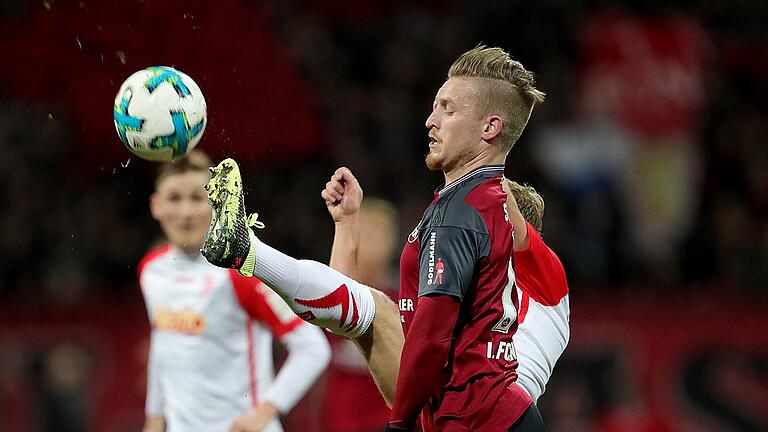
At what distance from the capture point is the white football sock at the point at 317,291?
4652 millimetres

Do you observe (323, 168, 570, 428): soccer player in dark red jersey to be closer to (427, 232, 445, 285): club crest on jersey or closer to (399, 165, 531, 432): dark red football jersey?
(399, 165, 531, 432): dark red football jersey

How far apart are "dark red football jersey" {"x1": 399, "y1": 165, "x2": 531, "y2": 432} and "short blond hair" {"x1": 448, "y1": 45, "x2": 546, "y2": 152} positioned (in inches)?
10.7

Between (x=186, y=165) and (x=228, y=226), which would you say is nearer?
(x=228, y=226)

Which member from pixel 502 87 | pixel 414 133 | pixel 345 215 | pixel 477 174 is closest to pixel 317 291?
pixel 345 215

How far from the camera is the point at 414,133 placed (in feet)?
37.3

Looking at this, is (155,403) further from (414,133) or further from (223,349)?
(414,133)

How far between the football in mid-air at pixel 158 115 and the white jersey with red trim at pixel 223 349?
98 cm

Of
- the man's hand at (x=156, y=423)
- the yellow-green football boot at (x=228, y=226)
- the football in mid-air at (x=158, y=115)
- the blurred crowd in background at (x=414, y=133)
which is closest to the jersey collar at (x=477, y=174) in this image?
the yellow-green football boot at (x=228, y=226)

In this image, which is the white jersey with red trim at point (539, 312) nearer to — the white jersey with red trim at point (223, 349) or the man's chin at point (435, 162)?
the man's chin at point (435, 162)

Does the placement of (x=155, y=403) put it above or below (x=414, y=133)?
below

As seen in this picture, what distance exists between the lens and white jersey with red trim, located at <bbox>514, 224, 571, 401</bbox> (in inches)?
191

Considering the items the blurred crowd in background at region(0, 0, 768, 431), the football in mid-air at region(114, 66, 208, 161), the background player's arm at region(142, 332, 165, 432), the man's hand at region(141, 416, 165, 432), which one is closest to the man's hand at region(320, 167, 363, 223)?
the football in mid-air at region(114, 66, 208, 161)

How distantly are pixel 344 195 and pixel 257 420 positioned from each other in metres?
Result: 1.17

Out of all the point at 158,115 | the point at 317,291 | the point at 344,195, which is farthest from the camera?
the point at 344,195
